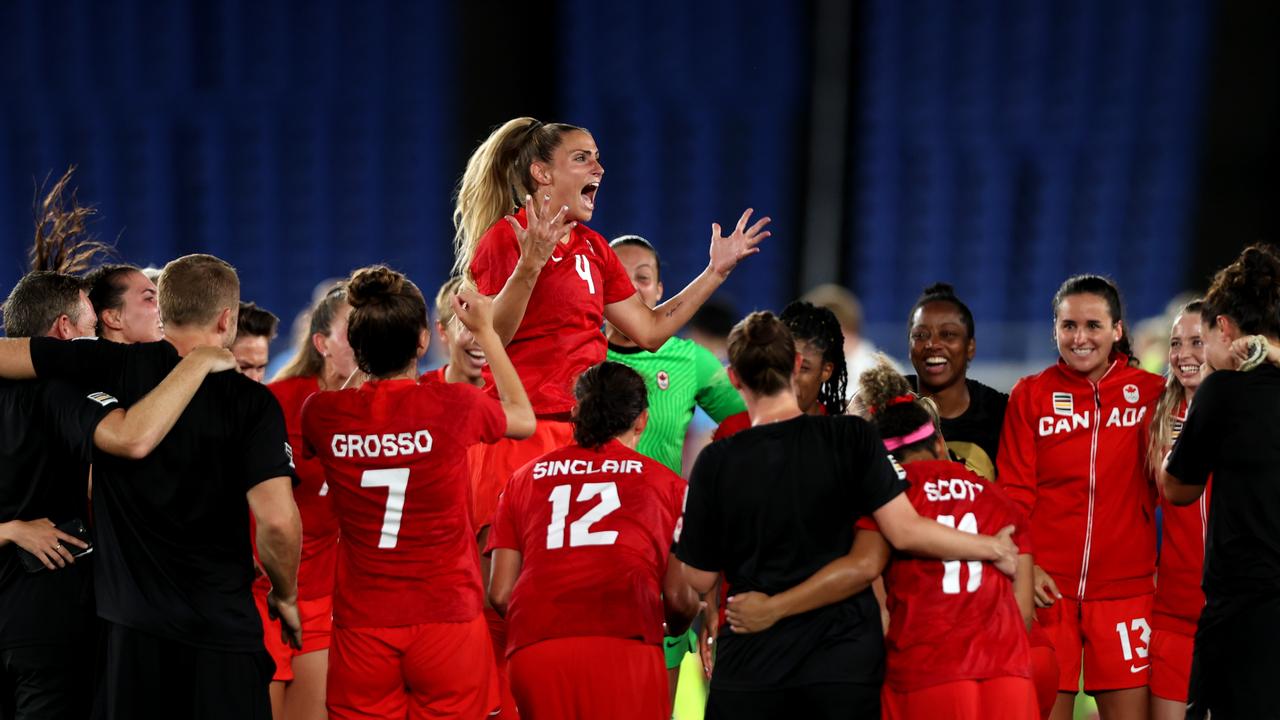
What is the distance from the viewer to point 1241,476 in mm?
4254

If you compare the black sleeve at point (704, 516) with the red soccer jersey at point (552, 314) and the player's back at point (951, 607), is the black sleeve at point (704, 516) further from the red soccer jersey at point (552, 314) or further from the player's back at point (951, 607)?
the red soccer jersey at point (552, 314)

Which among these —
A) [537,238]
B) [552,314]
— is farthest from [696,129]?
[537,238]

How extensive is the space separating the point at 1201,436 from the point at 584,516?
2.02 meters

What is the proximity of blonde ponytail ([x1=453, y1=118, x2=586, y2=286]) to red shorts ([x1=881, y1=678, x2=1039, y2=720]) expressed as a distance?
2138mm

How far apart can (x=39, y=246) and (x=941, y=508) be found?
126 inches

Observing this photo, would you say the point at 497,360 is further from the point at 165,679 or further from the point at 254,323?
the point at 254,323

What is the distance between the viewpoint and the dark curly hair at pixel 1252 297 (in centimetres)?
437


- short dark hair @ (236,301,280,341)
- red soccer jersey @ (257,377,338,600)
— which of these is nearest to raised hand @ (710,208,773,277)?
red soccer jersey @ (257,377,338,600)

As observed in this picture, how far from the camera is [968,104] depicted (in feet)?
41.1

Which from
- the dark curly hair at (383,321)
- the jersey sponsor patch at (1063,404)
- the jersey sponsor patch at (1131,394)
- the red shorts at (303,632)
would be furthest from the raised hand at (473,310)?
the jersey sponsor patch at (1131,394)

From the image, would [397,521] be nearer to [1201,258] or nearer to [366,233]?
[366,233]

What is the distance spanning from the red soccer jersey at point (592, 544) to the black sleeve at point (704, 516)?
1.10ft

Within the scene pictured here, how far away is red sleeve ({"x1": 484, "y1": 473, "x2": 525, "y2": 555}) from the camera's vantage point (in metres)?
4.21

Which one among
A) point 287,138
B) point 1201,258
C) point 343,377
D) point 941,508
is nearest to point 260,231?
point 287,138
